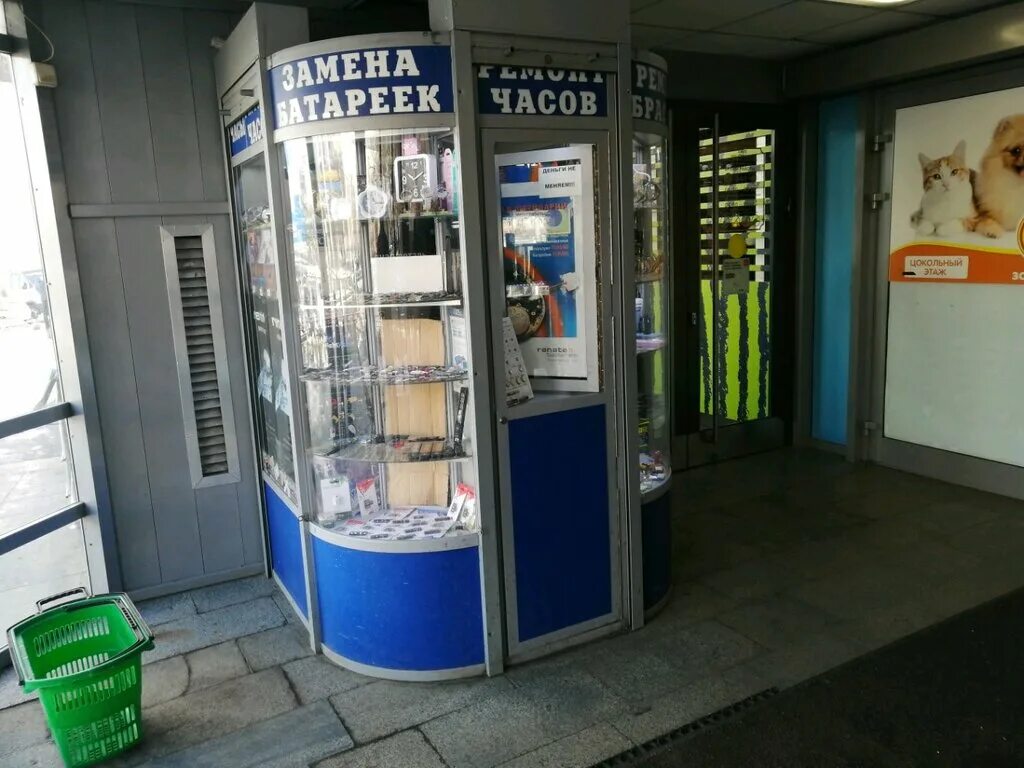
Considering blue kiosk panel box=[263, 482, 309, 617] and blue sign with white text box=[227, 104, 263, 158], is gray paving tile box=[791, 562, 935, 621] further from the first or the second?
blue sign with white text box=[227, 104, 263, 158]

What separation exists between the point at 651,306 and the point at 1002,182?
266 centimetres

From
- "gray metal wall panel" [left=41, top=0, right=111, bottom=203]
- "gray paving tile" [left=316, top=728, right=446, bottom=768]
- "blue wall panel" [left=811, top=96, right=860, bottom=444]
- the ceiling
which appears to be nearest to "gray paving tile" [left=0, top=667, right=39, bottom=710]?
"gray paving tile" [left=316, top=728, right=446, bottom=768]

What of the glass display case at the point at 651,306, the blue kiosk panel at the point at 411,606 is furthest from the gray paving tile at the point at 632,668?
the glass display case at the point at 651,306

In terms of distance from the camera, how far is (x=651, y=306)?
3410 mm

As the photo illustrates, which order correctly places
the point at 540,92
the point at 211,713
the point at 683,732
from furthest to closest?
the point at 211,713, the point at 540,92, the point at 683,732

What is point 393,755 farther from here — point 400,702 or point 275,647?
point 275,647

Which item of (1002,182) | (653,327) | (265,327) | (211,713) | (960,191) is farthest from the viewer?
(960,191)

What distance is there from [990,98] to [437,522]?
160 inches

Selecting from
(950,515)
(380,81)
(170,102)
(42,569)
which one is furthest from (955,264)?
(42,569)

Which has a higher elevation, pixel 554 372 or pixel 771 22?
pixel 771 22

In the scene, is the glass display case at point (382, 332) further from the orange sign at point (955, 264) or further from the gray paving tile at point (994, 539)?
the orange sign at point (955, 264)

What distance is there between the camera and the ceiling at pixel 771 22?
4.12 meters

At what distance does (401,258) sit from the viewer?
2863mm

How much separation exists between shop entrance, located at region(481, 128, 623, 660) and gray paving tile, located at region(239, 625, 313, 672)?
93 cm
